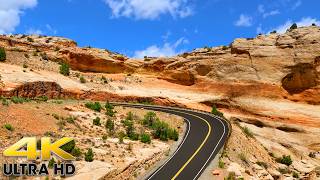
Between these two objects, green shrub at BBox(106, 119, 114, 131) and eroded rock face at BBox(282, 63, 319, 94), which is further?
eroded rock face at BBox(282, 63, 319, 94)

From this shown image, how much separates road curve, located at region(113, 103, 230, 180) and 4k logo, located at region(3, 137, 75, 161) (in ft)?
23.3

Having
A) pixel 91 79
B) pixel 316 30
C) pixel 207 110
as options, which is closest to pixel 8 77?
pixel 91 79

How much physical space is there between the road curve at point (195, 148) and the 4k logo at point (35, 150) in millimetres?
7087

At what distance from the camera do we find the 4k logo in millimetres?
30219

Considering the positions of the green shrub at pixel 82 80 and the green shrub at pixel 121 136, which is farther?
the green shrub at pixel 82 80

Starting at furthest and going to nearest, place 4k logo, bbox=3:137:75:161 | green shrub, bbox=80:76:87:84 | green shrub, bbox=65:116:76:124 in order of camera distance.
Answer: green shrub, bbox=80:76:87:84
green shrub, bbox=65:116:76:124
4k logo, bbox=3:137:75:161

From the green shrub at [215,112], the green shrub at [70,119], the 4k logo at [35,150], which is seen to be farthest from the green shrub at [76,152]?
the green shrub at [215,112]

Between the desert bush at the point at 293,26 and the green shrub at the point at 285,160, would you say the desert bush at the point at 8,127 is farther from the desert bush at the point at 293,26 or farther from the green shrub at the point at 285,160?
the desert bush at the point at 293,26

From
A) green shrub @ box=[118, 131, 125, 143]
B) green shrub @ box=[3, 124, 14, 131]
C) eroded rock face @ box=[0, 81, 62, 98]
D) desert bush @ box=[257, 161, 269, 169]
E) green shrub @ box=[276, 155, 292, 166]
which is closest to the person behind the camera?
green shrub @ box=[3, 124, 14, 131]

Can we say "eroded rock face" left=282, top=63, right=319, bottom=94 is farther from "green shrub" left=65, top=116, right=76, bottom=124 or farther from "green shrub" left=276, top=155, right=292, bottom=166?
"green shrub" left=65, top=116, right=76, bottom=124

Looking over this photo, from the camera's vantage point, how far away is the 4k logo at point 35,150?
99.1ft

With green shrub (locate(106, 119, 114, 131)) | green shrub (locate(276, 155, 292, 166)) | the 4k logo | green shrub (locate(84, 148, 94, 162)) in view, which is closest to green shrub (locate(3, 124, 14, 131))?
the 4k logo

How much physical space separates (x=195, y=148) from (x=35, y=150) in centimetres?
1720

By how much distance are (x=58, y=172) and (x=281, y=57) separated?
163ft
